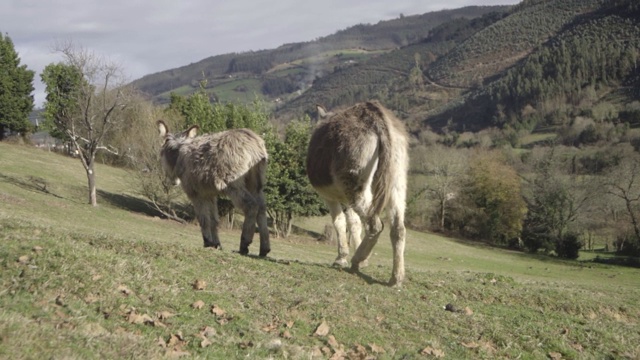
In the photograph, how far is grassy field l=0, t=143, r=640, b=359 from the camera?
5.16 meters

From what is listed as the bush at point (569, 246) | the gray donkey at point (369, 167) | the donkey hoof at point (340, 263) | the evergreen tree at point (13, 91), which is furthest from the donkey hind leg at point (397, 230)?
the evergreen tree at point (13, 91)

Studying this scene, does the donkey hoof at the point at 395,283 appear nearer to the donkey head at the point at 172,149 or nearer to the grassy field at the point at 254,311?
the grassy field at the point at 254,311

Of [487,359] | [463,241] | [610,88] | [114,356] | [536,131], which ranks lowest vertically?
[463,241]

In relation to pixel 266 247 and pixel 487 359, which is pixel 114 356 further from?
pixel 266 247

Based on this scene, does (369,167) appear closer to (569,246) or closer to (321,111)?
(321,111)

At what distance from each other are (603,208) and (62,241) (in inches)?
2462

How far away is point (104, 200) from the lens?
136ft

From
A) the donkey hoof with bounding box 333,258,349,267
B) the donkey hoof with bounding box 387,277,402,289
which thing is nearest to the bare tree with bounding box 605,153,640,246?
the donkey hoof with bounding box 333,258,349,267

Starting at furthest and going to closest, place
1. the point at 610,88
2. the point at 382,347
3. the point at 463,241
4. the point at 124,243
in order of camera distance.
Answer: the point at 610,88
the point at 463,241
the point at 124,243
the point at 382,347

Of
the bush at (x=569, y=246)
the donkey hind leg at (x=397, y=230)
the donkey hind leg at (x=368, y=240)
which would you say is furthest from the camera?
the bush at (x=569, y=246)

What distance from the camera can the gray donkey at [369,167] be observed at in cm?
825

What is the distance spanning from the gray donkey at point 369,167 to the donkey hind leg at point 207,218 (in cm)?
271

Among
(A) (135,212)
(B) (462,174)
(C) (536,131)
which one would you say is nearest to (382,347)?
(A) (135,212)

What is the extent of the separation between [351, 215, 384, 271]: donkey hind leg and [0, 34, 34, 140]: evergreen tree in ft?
210
